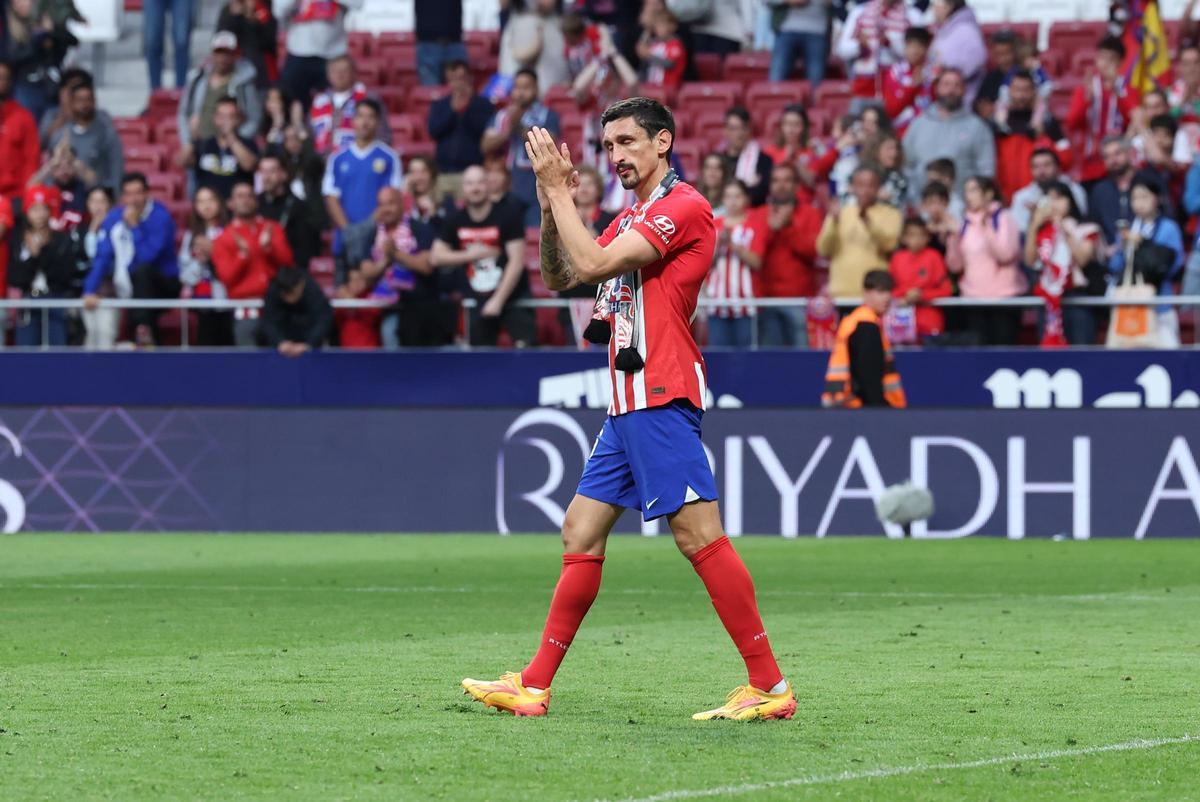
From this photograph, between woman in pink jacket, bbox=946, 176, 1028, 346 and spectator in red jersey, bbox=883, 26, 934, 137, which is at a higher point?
spectator in red jersey, bbox=883, 26, 934, 137

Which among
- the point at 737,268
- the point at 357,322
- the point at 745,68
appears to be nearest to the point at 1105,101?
the point at 737,268

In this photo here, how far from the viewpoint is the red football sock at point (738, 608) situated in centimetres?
749

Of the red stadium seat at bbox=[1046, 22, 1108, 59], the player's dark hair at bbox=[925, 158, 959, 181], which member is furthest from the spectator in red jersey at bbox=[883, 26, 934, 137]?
the red stadium seat at bbox=[1046, 22, 1108, 59]

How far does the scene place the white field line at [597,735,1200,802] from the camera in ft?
19.5

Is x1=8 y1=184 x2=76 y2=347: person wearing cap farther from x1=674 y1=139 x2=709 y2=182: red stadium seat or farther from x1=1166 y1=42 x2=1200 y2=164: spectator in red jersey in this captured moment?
x1=1166 y1=42 x2=1200 y2=164: spectator in red jersey

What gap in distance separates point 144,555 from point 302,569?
1.83 meters

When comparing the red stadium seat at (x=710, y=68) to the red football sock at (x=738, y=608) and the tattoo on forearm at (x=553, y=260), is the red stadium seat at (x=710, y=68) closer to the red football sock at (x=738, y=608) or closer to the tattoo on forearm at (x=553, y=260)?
the tattoo on forearm at (x=553, y=260)

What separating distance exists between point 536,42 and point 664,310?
15334 millimetres

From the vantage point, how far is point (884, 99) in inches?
827

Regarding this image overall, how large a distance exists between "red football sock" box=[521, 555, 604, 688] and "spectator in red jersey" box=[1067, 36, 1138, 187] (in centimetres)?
1351

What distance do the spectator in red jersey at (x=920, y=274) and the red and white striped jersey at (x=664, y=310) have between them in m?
11.1


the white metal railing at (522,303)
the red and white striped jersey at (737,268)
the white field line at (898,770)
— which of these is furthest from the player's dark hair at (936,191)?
the white field line at (898,770)

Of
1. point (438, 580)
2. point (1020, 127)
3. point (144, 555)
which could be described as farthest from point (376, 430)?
point (1020, 127)

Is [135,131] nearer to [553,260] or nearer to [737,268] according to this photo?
[737,268]
